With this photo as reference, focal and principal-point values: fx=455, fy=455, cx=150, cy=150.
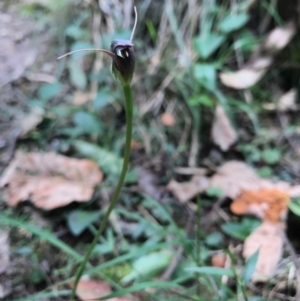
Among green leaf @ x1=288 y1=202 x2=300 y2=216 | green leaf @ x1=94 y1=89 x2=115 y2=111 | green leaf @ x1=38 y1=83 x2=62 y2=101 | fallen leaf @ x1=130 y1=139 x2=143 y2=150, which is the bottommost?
green leaf @ x1=288 y1=202 x2=300 y2=216

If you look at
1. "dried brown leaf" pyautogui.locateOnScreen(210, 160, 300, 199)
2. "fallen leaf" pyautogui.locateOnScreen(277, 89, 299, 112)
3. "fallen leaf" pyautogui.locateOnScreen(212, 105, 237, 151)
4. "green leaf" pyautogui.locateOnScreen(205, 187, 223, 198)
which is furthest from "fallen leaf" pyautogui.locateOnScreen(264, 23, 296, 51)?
"green leaf" pyautogui.locateOnScreen(205, 187, 223, 198)

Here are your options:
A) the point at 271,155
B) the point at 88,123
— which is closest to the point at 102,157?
the point at 88,123

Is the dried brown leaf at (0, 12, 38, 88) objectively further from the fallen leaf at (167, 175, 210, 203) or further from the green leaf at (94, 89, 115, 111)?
the fallen leaf at (167, 175, 210, 203)

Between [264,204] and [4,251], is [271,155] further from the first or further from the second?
[4,251]

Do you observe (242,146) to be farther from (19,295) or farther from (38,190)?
(19,295)

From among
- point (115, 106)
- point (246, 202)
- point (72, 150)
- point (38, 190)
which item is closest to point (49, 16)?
point (115, 106)

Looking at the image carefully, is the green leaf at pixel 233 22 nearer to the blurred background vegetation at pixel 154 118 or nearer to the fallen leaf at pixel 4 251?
the blurred background vegetation at pixel 154 118
